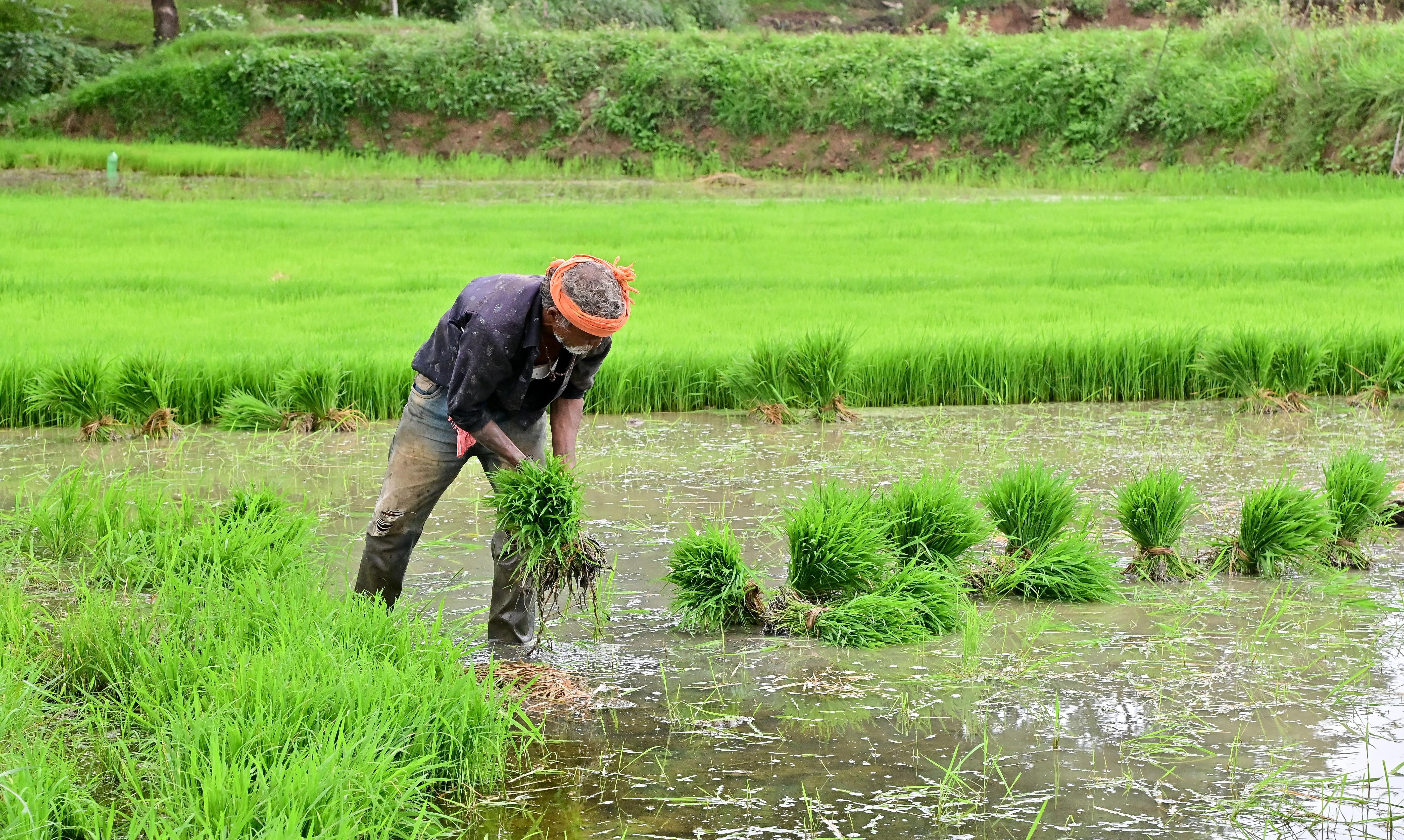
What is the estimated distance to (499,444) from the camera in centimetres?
360

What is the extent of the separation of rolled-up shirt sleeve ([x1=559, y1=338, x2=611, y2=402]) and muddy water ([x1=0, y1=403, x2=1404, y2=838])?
543 mm

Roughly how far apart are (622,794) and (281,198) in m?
13.8

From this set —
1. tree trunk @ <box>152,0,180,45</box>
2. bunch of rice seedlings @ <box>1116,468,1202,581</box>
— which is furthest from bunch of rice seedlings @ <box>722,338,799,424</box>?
tree trunk @ <box>152,0,180,45</box>

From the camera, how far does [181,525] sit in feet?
13.8

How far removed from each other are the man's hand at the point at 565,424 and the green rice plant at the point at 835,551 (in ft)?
2.35

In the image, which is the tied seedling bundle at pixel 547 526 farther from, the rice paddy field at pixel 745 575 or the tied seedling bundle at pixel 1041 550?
the tied seedling bundle at pixel 1041 550

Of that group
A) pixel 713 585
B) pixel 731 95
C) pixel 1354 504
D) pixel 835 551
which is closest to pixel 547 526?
pixel 713 585

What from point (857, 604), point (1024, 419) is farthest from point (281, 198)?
point (857, 604)

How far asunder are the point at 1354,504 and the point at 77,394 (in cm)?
522

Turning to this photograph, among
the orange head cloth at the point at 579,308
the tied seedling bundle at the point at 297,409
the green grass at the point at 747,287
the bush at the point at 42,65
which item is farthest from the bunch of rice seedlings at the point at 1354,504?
the bush at the point at 42,65

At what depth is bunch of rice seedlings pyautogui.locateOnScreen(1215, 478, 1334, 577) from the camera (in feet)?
14.5

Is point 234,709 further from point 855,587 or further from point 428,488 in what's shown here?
point 855,587

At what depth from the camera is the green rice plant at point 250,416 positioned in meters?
6.43

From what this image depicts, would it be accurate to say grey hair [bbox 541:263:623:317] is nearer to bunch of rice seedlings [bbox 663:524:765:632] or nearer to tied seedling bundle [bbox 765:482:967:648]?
bunch of rice seedlings [bbox 663:524:765:632]
